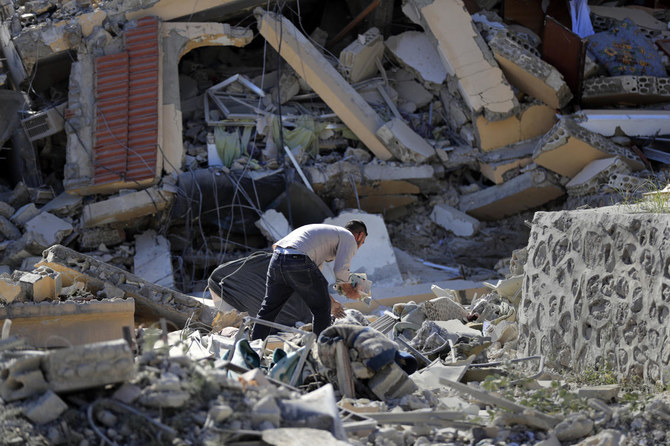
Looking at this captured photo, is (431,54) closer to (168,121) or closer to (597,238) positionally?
(168,121)

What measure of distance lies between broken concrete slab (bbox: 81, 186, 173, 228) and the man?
5520 mm

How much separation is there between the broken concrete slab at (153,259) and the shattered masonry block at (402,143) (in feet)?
11.6

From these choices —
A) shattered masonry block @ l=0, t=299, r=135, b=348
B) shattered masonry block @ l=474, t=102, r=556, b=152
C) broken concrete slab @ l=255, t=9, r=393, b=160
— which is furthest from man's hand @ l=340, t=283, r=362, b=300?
shattered masonry block @ l=474, t=102, r=556, b=152

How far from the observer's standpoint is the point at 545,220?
19.5ft

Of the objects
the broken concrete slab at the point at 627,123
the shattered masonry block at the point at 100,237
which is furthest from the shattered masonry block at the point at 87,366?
the broken concrete slab at the point at 627,123

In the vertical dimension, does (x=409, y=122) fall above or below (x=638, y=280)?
below

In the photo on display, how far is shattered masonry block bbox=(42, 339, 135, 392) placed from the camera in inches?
124

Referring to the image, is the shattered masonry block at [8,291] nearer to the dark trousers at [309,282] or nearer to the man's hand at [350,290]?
the dark trousers at [309,282]

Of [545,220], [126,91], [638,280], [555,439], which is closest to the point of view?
[555,439]

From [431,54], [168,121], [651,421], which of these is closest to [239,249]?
[168,121]

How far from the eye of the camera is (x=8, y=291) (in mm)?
5812

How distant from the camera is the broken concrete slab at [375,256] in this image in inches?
420

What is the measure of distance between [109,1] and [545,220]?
8329mm

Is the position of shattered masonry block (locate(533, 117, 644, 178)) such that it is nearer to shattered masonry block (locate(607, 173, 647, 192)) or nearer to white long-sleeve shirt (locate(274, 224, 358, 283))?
shattered masonry block (locate(607, 173, 647, 192))
